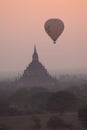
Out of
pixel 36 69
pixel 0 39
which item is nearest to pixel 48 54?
pixel 36 69

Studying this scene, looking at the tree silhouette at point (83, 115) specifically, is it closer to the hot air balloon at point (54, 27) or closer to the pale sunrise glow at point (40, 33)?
the pale sunrise glow at point (40, 33)

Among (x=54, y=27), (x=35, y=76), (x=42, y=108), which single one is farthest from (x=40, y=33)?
(x=42, y=108)

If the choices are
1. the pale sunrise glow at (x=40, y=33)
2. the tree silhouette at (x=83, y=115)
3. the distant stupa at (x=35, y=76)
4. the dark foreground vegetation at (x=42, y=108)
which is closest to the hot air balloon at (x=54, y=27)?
the pale sunrise glow at (x=40, y=33)

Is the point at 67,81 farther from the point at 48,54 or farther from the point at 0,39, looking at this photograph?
the point at 0,39

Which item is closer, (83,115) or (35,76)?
(83,115)

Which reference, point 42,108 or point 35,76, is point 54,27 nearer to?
point 35,76

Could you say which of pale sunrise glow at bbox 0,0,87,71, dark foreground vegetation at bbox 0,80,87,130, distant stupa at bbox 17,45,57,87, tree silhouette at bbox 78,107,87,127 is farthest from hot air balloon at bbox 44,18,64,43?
tree silhouette at bbox 78,107,87,127
